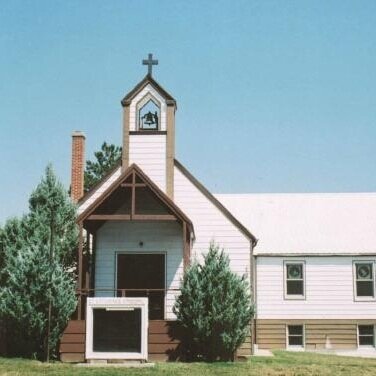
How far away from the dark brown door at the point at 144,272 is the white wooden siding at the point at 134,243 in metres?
0.24

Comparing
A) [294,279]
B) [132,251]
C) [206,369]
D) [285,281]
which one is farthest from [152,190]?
[294,279]

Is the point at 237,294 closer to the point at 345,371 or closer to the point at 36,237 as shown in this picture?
the point at 345,371

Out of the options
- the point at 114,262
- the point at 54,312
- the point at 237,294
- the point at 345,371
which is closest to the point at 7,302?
the point at 54,312

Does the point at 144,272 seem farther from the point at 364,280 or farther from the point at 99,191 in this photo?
the point at 364,280

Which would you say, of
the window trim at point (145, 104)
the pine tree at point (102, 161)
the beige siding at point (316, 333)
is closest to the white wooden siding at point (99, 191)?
the window trim at point (145, 104)

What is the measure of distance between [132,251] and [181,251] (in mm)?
1685

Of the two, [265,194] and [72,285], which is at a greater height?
[265,194]

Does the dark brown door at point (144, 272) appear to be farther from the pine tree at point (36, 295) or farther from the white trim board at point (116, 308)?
the white trim board at point (116, 308)

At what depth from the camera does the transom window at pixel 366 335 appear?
26641 millimetres

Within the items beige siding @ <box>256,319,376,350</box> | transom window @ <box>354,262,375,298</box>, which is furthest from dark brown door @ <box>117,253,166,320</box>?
transom window @ <box>354,262,375,298</box>

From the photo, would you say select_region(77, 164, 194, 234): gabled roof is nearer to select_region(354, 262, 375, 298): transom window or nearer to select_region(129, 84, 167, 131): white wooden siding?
select_region(129, 84, 167, 131): white wooden siding

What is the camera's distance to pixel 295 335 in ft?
88.2

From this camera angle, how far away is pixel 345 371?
663 inches

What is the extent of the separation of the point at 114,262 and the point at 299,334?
8.87 metres
